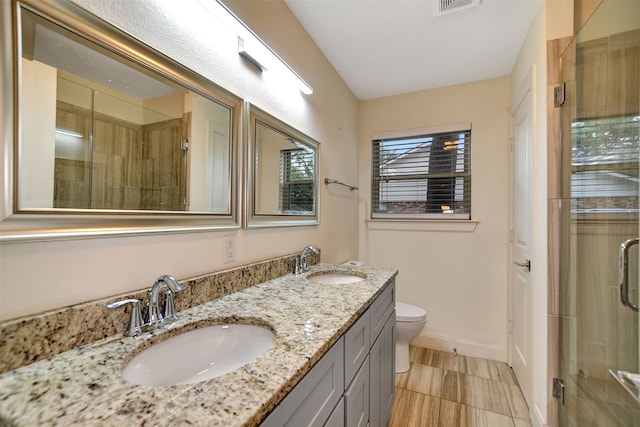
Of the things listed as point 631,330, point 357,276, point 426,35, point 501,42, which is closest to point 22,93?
point 357,276

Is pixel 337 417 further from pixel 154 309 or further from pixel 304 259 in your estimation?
pixel 304 259

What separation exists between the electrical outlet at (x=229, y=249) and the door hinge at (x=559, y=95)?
5.87ft

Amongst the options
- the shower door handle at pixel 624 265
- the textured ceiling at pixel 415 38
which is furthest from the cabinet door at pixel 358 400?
the textured ceiling at pixel 415 38

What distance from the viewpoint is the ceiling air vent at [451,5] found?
60.6 inches

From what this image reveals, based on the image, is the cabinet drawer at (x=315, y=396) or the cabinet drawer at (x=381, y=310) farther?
the cabinet drawer at (x=381, y=310)

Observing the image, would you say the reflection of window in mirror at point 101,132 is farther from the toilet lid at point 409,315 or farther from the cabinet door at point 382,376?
the toilet lid at point 409,315

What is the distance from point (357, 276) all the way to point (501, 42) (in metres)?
1.89

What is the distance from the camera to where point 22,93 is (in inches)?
24.0

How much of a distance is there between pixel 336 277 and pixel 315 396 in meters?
1.04

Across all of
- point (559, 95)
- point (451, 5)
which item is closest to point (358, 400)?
point (559, 95)

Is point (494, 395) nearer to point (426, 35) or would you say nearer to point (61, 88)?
point (426, 35)

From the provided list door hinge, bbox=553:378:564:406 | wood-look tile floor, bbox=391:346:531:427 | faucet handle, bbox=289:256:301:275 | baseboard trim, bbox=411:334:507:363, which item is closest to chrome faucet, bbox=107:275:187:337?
faucet handle, bbox=289:256:301:275

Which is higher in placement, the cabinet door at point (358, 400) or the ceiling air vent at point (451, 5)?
the ceiling air vent at point (451, 5)

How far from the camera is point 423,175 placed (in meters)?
2.65
